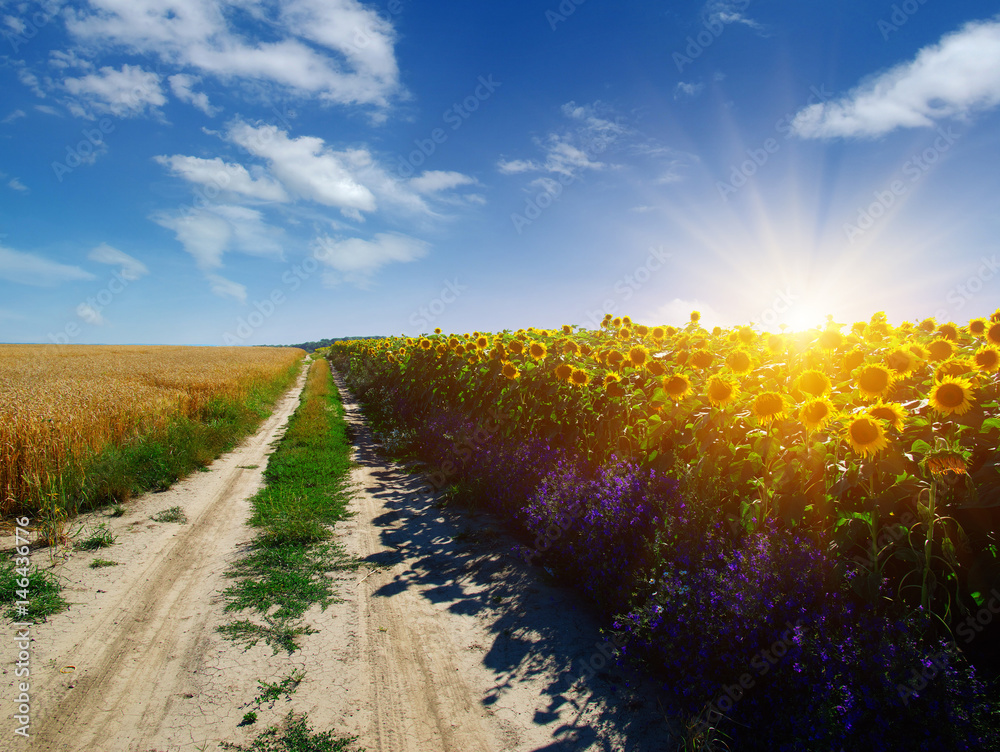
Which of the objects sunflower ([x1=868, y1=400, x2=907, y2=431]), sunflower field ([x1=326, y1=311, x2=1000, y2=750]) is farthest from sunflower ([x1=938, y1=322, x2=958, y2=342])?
sunflower ([x1=868, y1=400, x2=907, y2=431])

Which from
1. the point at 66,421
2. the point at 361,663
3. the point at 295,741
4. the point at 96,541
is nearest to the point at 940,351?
the point at 361,663

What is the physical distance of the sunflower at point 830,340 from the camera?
455cm

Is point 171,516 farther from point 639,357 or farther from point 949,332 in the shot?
point 949,332

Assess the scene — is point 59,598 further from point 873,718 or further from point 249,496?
point 873,718

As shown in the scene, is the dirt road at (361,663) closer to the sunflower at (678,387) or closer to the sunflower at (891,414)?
the sunflower at (678,387)

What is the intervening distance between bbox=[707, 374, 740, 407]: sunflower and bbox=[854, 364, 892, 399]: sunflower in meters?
0.83

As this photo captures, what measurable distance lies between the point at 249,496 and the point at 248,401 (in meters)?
9.08

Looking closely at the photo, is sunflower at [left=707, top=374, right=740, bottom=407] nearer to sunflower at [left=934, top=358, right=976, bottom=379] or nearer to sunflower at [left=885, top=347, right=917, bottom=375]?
sunflower at [left=885, top=347, right=917, bottom=375]

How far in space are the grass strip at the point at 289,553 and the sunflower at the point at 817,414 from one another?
3.86 m

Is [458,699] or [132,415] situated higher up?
[132,415]

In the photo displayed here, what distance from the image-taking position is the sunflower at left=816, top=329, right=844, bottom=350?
14.9 ft

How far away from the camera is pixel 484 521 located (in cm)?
619

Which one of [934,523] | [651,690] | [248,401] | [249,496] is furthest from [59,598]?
[248,401]

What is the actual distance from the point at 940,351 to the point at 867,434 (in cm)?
191
